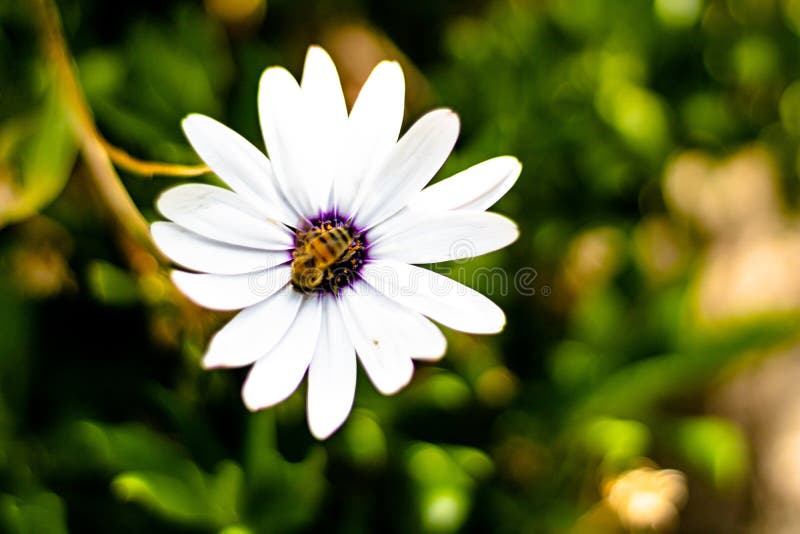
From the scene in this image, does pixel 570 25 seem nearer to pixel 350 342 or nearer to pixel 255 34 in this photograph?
pixel 255 34

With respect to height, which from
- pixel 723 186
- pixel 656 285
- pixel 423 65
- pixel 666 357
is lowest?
pixel 666 357

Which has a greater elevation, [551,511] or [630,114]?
[630,114]

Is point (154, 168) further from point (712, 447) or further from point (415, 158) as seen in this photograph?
point (712, 447)

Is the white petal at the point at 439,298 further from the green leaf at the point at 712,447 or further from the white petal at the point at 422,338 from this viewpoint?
the green leaf at the point at 712,447

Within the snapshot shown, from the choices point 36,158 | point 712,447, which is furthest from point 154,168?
point 712,447

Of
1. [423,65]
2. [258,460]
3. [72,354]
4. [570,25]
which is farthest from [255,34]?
[258,460]

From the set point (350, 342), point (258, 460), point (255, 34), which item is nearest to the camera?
point (350, 342)

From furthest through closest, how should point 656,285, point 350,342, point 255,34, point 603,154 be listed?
point 255,34 → point 603,154 → point 656,285 → point 350,342
